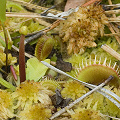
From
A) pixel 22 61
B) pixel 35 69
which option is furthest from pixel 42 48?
pixel 22 61

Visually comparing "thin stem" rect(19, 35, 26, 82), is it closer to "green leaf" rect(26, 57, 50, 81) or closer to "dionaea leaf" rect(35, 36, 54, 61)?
"green leaf" rect(26, 57, 50, 81)

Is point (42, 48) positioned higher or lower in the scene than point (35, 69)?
higher

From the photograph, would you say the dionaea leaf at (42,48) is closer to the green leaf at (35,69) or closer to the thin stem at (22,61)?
the green leaf at (35,69)

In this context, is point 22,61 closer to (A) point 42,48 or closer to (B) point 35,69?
(B) point 35,69

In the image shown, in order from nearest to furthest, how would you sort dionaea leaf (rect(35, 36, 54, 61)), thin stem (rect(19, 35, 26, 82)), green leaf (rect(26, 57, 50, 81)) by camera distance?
thin stem (rect(19, 35, 26, 82)) < green leaf (rect(26, 57, 50, 81)) < dionaea leaf (rect(35, 36, 54, 61))

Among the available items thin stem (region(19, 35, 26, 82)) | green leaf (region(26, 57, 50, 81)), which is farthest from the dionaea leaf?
thin stem (region(19, 35, 26, 82))

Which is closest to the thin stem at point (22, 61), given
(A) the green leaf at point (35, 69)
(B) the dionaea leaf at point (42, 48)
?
(A) the green leaf at point (35, 69)

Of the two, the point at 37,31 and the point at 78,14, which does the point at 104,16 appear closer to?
the point at 78,14

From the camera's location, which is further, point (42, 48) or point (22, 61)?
point (42, 48)
